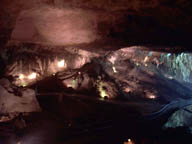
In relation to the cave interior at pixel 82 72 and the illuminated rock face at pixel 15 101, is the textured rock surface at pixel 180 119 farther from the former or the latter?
the illuminated rock face at pixel 15 101

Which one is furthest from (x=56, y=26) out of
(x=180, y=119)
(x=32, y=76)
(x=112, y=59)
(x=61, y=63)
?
(x=112, y=59)

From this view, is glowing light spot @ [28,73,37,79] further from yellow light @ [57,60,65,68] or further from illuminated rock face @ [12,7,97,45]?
illuminated rock face @ [12,7,97,45]

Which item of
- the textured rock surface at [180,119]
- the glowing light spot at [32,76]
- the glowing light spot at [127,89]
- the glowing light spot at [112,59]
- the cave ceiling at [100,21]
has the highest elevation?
the cave ceiling at [100,21]

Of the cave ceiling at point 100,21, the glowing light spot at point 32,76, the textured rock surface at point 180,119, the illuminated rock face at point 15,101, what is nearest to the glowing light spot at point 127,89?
the textured rock surface at point 180,119

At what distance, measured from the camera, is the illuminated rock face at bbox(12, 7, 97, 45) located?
7031 millimetres

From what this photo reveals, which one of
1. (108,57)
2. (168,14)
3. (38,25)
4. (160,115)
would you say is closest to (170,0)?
(168,14)

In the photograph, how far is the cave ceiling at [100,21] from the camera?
5.52 metres

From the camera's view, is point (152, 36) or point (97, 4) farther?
point (152, 36)

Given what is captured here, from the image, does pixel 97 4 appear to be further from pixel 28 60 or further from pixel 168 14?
pixel 28 60

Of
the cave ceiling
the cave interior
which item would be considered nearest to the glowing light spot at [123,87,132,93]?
the cave interior

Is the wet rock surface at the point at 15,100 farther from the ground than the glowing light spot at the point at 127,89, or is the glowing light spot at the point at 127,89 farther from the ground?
the wet rock surface at the point at 15,100

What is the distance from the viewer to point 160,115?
10.8m

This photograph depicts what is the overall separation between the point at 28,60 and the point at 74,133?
9.16 m

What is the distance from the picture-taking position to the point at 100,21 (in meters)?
7.54
